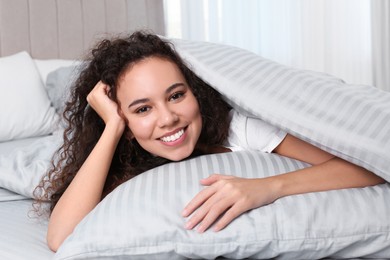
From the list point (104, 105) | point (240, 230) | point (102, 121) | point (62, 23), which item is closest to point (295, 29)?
point (62, 23)

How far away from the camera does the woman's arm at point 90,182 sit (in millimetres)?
1242

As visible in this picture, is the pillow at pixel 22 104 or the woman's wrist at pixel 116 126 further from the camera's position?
the pillow at pixel 22 104

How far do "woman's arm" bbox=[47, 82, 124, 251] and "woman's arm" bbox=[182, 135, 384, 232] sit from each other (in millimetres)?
325

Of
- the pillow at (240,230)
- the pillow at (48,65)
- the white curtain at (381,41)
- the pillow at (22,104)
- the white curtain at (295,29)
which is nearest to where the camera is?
the pillow at (240,230)

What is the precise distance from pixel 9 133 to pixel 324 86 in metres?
1.52

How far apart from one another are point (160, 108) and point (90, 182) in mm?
227

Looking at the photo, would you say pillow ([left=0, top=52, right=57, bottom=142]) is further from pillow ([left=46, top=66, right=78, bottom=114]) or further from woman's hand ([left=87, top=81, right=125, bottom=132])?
woman's hand ([left=87, top=81, right=125, bottom=132])

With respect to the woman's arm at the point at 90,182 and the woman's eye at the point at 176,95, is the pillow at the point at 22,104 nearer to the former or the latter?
the woman's arm at the point at 90,182

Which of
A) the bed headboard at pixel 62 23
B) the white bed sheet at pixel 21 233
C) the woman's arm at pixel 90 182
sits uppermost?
the bed headboard at pixel 62 23

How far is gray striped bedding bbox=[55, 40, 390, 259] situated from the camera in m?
1.00

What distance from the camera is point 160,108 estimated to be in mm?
1289

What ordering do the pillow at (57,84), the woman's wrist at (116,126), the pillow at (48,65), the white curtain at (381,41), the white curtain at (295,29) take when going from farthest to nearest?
the white curtain at (295,29) < the white curtain at (381,41) < the pillow at (48,65) < the pillow at (57,84) < the woman's wrist at (116,126)

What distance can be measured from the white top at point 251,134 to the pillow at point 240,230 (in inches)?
10.2

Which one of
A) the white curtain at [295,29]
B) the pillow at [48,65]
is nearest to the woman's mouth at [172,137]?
the pillow at [48,65]
